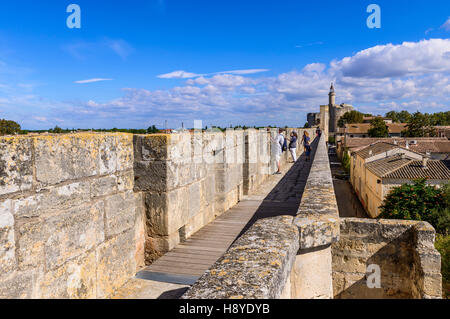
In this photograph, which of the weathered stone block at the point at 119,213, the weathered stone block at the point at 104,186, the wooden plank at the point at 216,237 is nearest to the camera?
the weathered stone block at the point at 104,186

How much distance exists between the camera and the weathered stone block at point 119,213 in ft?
7.88

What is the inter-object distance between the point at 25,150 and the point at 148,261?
181 centimetres

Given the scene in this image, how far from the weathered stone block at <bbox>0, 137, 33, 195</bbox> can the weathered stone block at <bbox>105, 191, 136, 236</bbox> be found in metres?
0.68

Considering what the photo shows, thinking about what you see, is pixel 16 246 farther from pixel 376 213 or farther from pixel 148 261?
pixel 376 213

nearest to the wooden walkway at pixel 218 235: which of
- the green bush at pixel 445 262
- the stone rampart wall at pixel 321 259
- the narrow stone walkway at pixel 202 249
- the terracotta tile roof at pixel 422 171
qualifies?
the narrow stone walkway at pixel 202 249

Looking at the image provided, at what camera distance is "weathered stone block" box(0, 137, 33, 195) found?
1.65 meters

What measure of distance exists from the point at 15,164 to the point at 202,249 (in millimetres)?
2123

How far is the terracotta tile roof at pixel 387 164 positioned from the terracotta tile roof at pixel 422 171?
518mm

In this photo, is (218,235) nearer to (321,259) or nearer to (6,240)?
(321,259)

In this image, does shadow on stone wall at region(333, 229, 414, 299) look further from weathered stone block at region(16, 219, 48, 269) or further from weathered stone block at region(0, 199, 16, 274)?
weathered stone block at region(0, 199, 16, 274)

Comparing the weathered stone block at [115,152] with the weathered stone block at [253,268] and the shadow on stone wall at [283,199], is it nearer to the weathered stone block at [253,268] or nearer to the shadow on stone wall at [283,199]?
the weathered stone block at [253,268]

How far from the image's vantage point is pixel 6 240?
1648 mm

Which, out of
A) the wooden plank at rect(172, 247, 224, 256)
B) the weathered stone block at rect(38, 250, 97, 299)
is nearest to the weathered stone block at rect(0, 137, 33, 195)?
the weathered stone block at rect(38, 250, 97, 299)

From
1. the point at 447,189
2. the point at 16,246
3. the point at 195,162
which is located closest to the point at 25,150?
the point at 16,246
